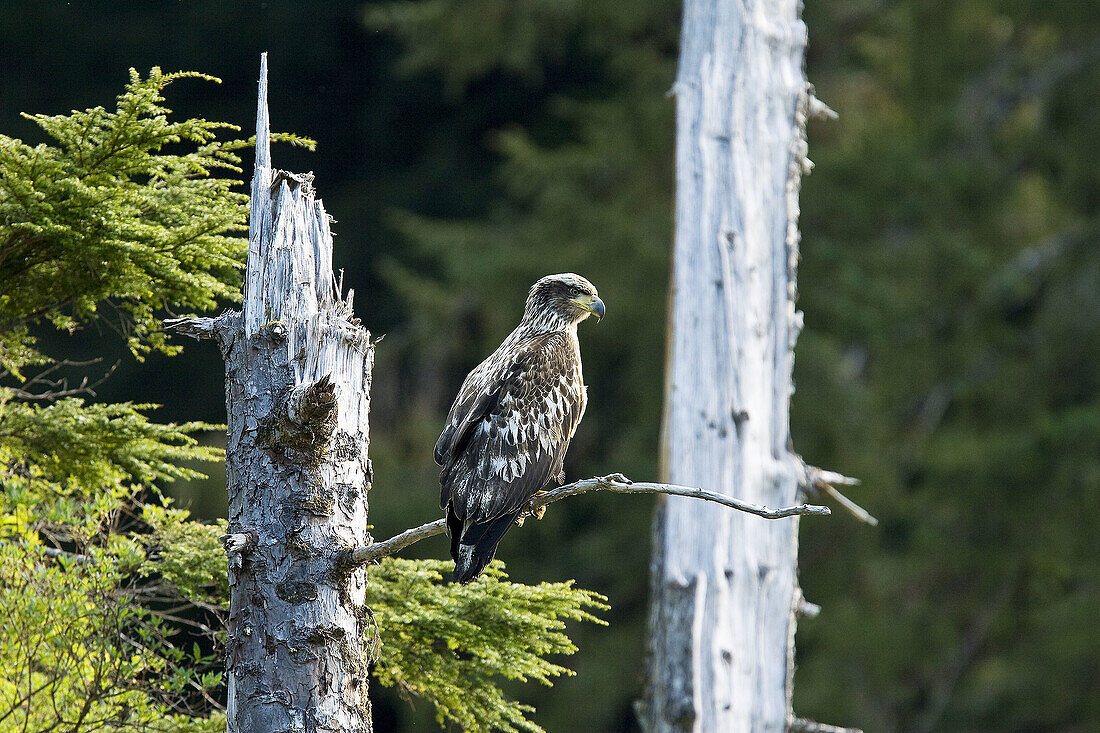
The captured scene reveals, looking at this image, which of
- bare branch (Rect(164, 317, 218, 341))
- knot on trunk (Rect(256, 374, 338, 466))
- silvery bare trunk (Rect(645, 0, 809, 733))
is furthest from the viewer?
silvery bare trunk (Rect(645, 0, 809, 733))

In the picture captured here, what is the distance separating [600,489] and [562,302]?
1424 millimetres

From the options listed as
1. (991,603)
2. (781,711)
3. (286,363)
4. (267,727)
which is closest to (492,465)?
(286,363)

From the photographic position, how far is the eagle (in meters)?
3.66

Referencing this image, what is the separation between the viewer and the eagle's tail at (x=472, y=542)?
3.62 meters

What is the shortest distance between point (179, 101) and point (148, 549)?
8.85 m

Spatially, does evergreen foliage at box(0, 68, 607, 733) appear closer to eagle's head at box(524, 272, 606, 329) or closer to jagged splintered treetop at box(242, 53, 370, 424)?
jagged splintered treetop at box(242, 53, 370, 424)

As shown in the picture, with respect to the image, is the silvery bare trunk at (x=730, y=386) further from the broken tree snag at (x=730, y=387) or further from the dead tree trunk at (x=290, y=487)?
the dead tree trunk at (x=290, y=487)

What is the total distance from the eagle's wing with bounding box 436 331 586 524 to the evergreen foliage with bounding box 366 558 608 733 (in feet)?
1.39

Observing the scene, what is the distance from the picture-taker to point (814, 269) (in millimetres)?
11320

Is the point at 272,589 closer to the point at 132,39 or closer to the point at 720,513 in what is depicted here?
the point at 720,513

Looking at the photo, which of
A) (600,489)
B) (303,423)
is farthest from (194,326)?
(600,489)

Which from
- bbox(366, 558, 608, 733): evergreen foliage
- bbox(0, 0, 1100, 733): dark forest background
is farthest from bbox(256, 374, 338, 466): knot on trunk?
bbox(0, 0, 1100, 733): dark forest background

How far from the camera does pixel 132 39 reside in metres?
12.4

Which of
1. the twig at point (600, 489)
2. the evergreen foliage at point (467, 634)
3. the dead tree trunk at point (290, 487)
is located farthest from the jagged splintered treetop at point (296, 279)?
the evergreen foliage at point (467, 634)
